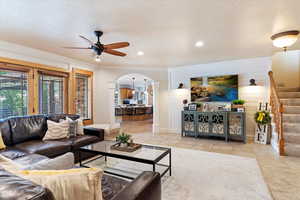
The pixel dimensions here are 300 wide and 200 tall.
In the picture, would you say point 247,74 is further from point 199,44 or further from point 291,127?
point 199,44

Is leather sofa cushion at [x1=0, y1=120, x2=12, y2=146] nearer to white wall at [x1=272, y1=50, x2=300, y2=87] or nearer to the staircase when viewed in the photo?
the staircase

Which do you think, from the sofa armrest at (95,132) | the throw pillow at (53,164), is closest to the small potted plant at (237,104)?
the sofa armrest at (95,132)

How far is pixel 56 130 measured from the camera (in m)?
3.06

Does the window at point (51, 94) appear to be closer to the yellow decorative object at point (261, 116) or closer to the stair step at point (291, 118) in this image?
the yellow decorative object at point (261, 116)

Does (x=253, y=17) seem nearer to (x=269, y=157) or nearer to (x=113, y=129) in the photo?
(x=269, y=157)

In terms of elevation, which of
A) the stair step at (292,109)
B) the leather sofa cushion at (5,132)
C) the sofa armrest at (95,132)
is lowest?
the sofa armrest at (95,132)

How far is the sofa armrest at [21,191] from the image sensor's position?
60 centimetres

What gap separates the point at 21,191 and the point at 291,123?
507 centimetres

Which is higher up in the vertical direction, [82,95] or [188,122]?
[82,95]

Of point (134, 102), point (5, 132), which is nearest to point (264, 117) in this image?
point (5, 132)

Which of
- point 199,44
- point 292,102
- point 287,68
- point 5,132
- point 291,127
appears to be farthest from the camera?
point 287,68

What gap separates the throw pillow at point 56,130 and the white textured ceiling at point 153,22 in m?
1.68

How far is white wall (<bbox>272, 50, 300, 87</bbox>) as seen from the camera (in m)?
5.37

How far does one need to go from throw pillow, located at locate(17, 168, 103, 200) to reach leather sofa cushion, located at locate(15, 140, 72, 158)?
6.22ft
